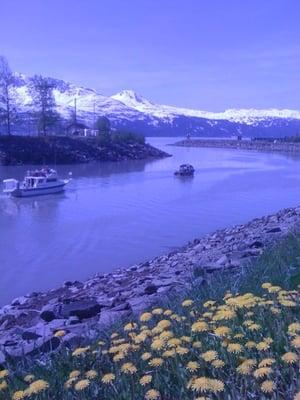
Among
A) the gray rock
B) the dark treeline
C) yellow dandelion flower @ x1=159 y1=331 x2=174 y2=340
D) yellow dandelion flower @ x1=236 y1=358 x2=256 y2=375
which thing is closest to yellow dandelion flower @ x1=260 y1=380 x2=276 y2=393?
yellow dandelion flower @ x1=236 y1=358 x2=256 y2=375

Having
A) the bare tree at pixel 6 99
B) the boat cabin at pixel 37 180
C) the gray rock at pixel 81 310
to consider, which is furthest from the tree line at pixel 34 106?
the gray rock at pixel 81 310

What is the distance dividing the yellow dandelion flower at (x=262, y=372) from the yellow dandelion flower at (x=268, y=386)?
5 centimetres

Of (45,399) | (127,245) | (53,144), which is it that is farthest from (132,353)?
(53,144)

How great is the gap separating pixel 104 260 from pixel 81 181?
31.8 metres

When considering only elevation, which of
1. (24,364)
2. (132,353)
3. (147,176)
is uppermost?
(132,353)

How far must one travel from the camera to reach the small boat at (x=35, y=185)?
35938 millimetres

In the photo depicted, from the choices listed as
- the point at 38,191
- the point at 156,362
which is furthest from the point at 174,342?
the point at 38,191

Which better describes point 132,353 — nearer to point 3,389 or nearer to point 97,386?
point 97,386

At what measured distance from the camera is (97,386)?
10.1 feet

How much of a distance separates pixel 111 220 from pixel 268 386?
23.2 metres

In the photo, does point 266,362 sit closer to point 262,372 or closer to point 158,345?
point 262,372

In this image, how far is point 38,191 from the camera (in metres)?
37.1

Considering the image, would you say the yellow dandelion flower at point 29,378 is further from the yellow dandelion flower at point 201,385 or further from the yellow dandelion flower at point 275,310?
the yellow dandelion flower at point 275,310

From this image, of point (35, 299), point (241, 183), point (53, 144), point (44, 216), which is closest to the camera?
point (35, 299)
